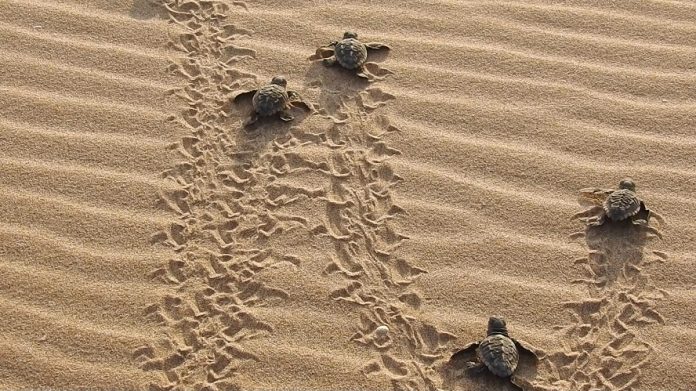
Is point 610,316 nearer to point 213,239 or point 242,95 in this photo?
point 213,239

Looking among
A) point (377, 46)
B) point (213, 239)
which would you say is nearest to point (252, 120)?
point (213, 239)

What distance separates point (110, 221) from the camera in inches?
126

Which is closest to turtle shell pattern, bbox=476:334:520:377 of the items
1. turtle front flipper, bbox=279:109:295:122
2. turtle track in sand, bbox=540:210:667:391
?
turtle track in sand, bbox=540:210:667:391

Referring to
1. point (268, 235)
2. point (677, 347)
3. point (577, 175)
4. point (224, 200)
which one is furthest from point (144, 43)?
point (677, 347)

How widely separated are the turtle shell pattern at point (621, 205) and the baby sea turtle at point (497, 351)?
721mm

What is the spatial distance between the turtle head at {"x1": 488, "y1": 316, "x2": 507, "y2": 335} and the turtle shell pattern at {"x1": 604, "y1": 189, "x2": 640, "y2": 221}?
0.73 metres

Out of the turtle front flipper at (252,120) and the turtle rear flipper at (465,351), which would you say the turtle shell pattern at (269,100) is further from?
the turtle rear flipper at (465,351)

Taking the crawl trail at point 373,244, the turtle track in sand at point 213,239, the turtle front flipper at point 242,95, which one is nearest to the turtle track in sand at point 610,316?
the crawl trail at point 373,244

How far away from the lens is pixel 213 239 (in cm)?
317

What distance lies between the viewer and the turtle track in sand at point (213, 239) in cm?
284

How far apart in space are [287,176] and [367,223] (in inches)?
17.7

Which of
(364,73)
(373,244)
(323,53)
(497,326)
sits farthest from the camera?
(323,53)

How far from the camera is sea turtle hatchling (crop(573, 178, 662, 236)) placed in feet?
10.5

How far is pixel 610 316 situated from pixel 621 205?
496 millimetres
